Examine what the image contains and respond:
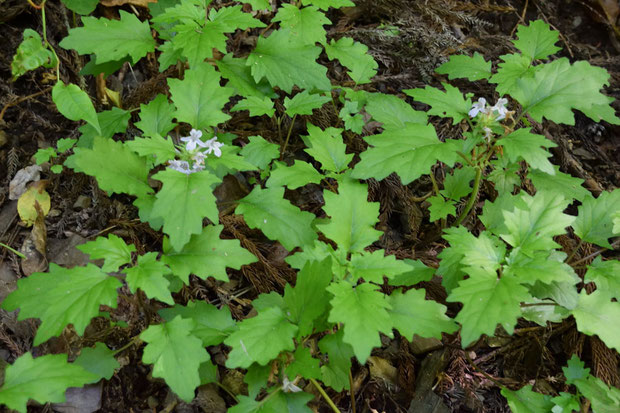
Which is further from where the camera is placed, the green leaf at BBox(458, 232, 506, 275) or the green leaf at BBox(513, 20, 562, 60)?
the green leaf at BBox(513, 20, 562, 60)

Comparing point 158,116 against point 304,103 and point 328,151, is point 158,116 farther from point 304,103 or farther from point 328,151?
point 328,151

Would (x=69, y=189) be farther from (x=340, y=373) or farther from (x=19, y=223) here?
(x=340, y=373)

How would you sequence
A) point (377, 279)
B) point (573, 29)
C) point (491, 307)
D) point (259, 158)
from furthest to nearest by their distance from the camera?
point (573, 29)
point (259, 158)
point (377, 279)
point (491, 307)

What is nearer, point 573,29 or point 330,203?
point 330,203

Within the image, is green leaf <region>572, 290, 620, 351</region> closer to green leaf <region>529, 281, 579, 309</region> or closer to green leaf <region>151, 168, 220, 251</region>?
green leaf <region>529, 281, 579, 309</region>

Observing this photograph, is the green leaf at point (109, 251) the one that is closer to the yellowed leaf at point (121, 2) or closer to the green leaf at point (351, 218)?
the green leaf at point (351, 218)

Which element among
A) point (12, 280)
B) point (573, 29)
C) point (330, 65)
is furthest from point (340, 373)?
point (573, 29)

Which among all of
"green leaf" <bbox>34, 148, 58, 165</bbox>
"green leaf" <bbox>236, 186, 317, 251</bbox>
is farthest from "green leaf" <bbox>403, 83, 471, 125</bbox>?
"green leaf" <bbox>34, 148, 58, 165</bbox>
